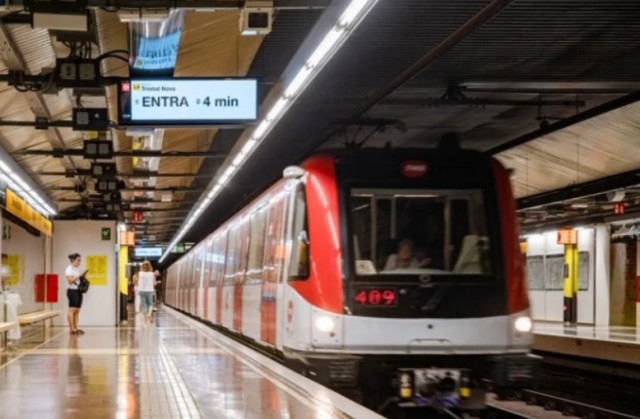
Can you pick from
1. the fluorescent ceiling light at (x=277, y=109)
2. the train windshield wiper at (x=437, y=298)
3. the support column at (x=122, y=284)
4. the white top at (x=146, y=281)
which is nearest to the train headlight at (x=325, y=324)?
the train windshield wiper at (x=437, y=298)

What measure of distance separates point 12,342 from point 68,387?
685cm

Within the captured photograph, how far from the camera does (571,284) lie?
28.0 m

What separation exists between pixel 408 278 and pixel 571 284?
20475 millimetres

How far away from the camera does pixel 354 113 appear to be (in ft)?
53.0

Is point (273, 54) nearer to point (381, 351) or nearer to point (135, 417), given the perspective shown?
point (381, 351)

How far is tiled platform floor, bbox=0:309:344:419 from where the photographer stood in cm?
736

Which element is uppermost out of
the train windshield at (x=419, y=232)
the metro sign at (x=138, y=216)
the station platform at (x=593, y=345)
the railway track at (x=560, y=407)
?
the metro sign at (x=138, y=216)

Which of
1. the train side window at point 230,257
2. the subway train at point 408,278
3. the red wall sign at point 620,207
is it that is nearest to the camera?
the subway train at point 408,278

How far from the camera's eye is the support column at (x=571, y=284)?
27.9 meters

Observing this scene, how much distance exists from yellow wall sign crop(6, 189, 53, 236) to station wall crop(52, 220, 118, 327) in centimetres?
114

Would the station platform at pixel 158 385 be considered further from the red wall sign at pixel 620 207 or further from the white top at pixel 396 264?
the red wall sign at pixel 620 207

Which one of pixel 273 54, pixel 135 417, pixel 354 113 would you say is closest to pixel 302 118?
pixel 354 113

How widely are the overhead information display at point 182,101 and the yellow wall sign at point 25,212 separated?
5.67 metres

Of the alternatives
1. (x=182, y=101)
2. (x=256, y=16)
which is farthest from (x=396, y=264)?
(x=182, y=101)
